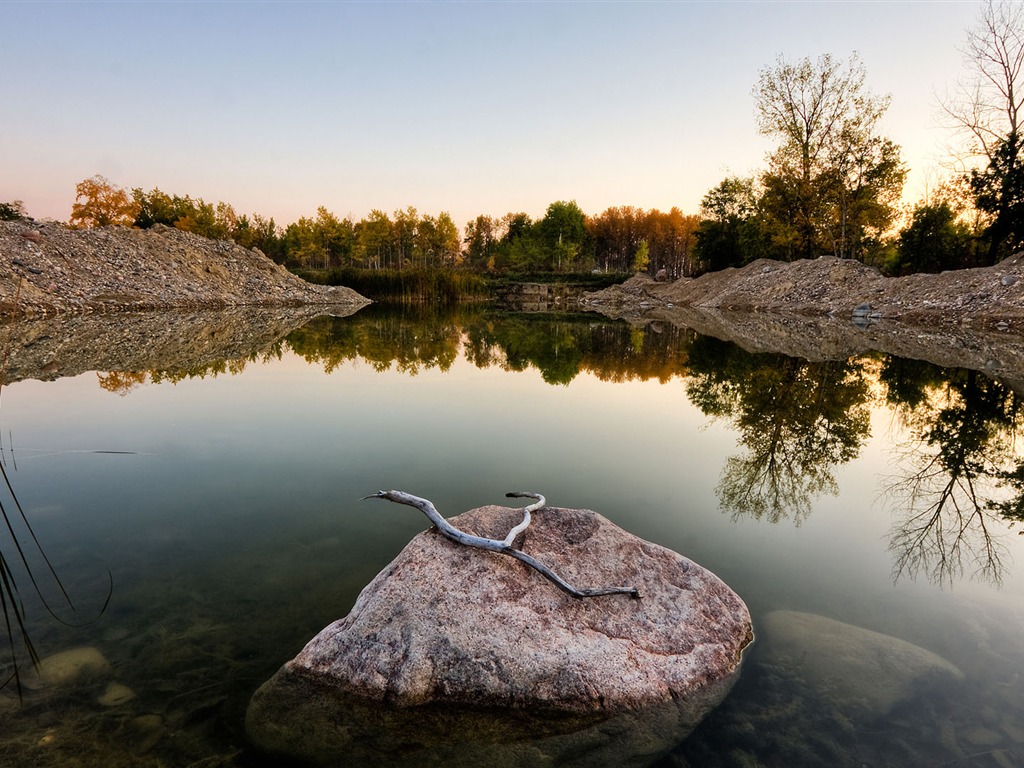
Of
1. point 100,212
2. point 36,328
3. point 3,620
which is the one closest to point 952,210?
point 3,620

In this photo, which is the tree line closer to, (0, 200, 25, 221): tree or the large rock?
(0, 200, 25, 221): tree

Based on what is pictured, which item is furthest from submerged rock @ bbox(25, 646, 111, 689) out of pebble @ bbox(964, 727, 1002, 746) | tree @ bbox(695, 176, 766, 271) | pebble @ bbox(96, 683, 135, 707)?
tree @ bbox(695, 176, 766, 271)

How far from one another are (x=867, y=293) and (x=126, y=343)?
3532cm

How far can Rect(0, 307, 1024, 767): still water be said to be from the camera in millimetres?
2729

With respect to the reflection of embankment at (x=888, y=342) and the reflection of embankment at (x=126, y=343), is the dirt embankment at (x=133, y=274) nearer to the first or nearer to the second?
the reflection of embankment at (x=126, y=343)

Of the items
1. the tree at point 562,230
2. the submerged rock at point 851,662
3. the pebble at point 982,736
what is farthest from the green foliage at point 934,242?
the tree at point 562,230

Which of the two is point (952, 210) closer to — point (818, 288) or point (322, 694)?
point (818, 288)

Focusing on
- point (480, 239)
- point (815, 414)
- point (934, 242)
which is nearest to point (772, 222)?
point (934, 242)

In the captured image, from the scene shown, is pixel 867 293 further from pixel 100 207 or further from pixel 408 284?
pixel 100 207

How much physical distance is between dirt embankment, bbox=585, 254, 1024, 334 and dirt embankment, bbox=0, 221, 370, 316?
32.6 m

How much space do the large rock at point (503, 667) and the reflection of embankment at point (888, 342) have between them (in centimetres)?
1240

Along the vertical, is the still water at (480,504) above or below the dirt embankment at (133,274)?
below

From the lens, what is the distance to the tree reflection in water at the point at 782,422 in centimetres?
576

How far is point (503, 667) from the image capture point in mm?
2924
